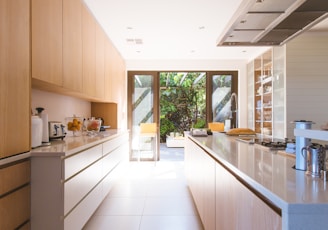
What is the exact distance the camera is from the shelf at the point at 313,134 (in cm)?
99

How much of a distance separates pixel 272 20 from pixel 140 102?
4991 mm

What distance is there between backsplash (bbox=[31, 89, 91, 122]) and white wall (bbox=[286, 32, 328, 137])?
11.8ft

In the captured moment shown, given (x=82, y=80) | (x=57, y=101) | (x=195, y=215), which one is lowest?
(x=195, y=215)

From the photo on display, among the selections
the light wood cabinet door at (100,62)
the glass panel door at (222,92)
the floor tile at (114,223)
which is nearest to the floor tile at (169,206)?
the floor tile at (114,223)

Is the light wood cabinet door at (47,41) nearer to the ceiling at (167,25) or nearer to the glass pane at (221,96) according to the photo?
the ceiling at (167,25)

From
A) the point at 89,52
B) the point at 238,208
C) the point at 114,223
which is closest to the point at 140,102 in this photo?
the point at 89,52

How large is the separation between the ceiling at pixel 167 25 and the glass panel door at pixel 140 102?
0.73m

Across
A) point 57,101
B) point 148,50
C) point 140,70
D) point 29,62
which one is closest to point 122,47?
point 148,50

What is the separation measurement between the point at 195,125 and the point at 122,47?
4.58 meters

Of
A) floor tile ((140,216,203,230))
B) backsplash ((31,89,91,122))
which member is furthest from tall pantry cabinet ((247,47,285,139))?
backsplash ((31,89,91,122))

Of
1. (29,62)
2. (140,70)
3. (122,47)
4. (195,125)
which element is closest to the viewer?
(29,62)

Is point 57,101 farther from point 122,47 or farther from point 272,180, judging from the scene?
point 272,180

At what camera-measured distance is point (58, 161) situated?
73.5 inches

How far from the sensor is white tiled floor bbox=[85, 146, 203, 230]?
270 cm
